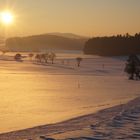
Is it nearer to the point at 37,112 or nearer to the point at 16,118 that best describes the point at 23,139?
the point at 16,118

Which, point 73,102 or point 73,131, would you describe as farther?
point 73,102

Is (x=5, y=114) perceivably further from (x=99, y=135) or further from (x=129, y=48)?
(x=129, y=48)

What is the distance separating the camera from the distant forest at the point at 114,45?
154 metres

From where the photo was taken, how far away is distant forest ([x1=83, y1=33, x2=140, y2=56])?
15350cm

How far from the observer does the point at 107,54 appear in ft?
509

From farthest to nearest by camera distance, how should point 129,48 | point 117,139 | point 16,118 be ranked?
point 129,48 < point 16,118 < point 117,139

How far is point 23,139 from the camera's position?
43.6 ft

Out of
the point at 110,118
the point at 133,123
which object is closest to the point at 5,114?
the point at 110,118

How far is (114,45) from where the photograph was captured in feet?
520

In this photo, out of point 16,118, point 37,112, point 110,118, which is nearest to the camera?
point 110,118

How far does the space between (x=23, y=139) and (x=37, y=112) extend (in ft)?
32.1

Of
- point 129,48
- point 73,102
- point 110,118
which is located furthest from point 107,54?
point 110,118

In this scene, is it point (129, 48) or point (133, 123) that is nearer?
point (133, 123)

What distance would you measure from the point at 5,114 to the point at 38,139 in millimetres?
9248
